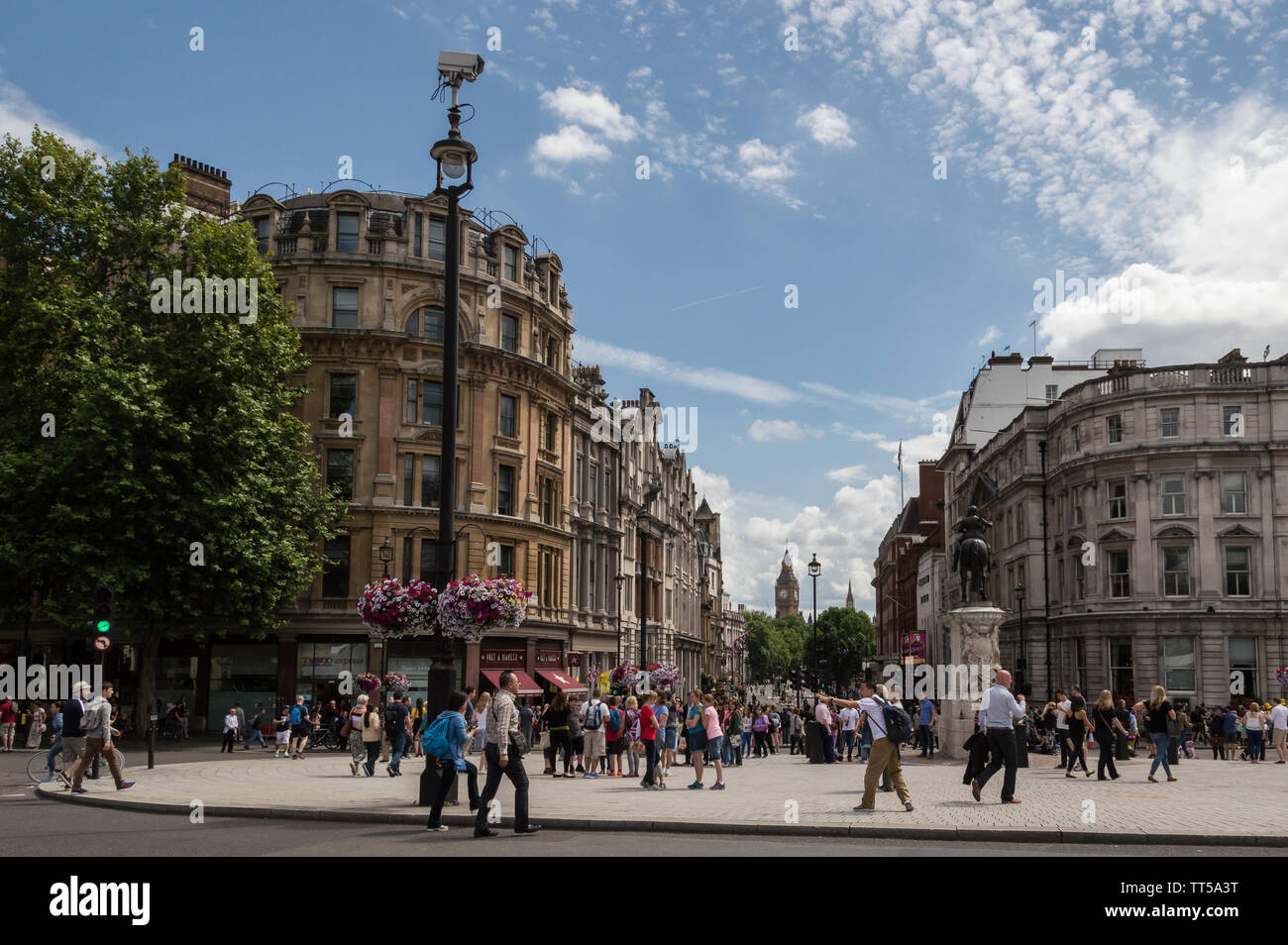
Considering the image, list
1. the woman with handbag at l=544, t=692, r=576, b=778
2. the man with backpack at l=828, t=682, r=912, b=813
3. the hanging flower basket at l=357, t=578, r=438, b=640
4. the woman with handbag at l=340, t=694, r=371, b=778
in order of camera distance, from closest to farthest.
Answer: the man with backpack at l=828, t=682, r=912, b=813 < the hanging flower basket at l=357, t=578, r=438, b=640 < the woman with handbag at l=544, t=692, r=576, b=778 < the woman with handbag at l=340, t=694, r=371, b=778

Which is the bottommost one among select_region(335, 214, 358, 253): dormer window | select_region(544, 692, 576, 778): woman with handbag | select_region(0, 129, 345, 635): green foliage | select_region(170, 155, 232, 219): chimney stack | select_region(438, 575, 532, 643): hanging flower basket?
select_region(544, 692, 576, 778): woman with handbag

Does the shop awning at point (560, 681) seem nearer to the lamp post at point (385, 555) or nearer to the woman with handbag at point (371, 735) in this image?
the lamp post at point (385, 555)

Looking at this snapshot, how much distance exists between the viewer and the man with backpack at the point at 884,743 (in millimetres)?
14984

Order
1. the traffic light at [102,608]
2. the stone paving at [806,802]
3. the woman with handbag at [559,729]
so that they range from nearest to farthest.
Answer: the stone paving at [806,802], the traffic light at [102,608], the woman with handbag at [559,729]

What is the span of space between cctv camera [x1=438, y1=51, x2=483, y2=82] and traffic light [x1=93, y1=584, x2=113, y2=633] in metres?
12.3

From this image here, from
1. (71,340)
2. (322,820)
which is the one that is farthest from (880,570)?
(322,820)

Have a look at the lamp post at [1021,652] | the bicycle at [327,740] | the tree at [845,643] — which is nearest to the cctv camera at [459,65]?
the bicycle at [327,740]

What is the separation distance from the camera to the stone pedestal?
26.5m

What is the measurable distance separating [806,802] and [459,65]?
12.3m

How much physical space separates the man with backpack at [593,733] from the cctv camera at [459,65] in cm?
1338

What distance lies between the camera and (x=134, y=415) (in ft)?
101

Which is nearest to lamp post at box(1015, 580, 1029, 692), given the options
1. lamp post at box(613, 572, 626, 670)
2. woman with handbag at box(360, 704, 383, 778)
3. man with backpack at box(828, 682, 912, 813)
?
lamp post at box(613, 572, 626, 670)

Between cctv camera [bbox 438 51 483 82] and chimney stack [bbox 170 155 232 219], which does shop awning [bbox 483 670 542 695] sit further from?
cctv camera [bbox 438 51 483 82]
